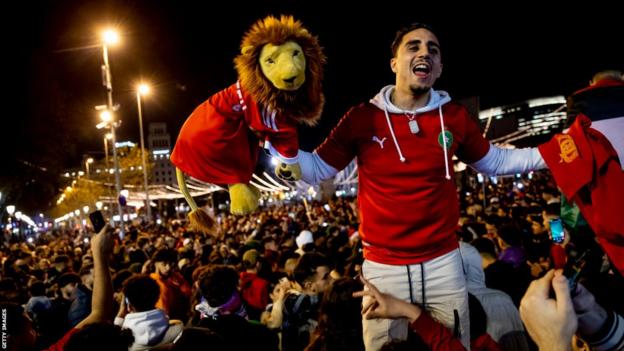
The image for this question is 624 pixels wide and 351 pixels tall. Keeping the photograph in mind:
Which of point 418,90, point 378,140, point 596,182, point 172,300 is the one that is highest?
point 418,90

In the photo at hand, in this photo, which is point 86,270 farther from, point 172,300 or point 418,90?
point 418,90

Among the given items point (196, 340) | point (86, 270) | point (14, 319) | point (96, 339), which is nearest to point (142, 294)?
point (14, 319)

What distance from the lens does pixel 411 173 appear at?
8.84 ft

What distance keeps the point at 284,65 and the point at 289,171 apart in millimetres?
Result: 544

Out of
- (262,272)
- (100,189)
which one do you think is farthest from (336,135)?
(100,189)

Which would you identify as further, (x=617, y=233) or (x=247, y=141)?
(x=247, y=141)

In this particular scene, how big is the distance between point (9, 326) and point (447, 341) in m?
2.79

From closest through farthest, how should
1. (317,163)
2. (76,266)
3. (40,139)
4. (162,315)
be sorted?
(317,163) < (162,315) < (76,266) < (40,139)

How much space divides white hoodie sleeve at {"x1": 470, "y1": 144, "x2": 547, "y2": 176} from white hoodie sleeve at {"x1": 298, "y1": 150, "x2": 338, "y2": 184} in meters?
0.88

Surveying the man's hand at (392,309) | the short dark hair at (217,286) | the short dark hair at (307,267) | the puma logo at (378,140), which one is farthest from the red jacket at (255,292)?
the man's hand at (392,309)

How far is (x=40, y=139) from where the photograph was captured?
26844mm

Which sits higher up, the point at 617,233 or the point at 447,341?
the point at 617,233

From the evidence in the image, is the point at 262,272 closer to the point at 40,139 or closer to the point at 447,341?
the point at 447,341
